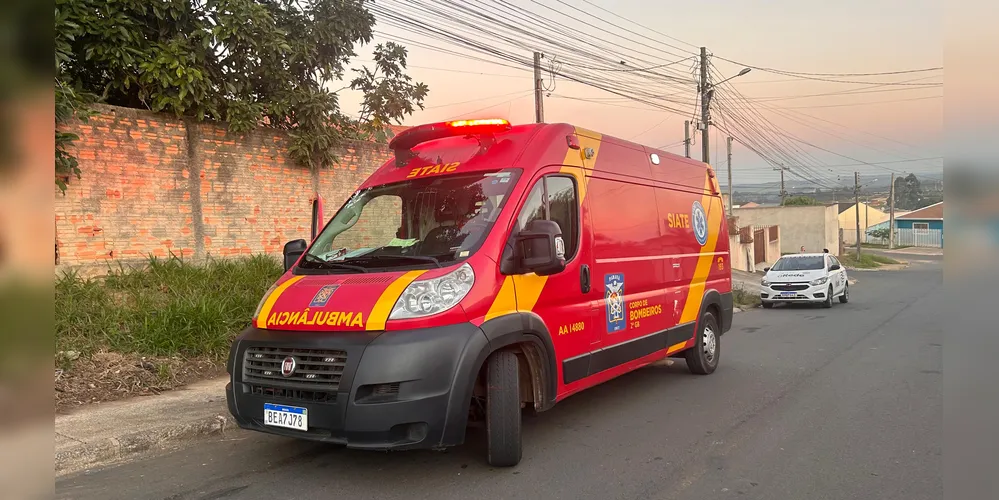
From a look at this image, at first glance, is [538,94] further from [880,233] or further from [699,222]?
[880,233]

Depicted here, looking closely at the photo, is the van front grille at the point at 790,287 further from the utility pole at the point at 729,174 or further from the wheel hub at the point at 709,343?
the wheel hub at the point at 709,343

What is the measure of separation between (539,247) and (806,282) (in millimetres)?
14736

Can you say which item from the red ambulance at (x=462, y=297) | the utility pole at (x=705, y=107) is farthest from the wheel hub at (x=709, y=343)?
the utility pole at (x=705, y=107)

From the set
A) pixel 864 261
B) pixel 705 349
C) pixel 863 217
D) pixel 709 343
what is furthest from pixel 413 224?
pixel 863 217

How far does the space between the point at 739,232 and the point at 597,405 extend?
2395 centimetres

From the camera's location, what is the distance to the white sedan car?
668 inches

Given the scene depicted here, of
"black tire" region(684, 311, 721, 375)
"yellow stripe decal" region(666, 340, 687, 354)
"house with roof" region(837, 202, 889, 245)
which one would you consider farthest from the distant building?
"yellow stripe decal" region(666, 340, 687, 354)

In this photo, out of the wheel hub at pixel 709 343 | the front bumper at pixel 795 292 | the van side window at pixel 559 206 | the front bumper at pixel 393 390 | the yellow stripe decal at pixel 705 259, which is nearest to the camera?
the front bumper at pixel 393 390

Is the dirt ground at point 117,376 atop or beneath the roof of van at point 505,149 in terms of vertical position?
beneath

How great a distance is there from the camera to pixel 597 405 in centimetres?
643

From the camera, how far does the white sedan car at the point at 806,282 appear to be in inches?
668

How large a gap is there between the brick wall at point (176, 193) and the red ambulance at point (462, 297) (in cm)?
393

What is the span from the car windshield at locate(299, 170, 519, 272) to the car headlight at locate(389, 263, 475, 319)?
19 centimetres

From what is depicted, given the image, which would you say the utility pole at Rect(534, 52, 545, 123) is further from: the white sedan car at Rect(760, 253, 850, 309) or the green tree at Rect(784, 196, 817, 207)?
the green tree at Rect(784, 196, 817, 207)
